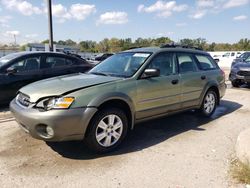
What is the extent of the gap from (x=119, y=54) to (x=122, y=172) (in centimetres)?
272

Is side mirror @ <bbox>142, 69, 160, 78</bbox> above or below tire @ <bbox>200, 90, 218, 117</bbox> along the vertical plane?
above

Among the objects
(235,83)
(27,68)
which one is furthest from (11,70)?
(235,83)

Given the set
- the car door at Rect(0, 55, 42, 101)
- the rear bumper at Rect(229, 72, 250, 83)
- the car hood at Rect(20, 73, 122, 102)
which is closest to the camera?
the car hood at Rect(20, 73, 122, 102)

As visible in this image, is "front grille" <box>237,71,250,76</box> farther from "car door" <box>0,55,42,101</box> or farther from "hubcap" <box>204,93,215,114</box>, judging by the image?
"car door" <box>0,55,42,101</box>

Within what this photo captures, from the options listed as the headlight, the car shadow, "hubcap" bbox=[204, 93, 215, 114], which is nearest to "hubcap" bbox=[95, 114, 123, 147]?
the car shadow

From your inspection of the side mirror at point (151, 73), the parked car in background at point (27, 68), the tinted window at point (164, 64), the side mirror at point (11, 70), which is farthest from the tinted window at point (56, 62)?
the side mirror at point (151, 73)

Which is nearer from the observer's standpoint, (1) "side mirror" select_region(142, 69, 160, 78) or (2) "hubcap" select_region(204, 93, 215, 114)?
(1) "side mirror" select_region(142, 69, 160, 78)

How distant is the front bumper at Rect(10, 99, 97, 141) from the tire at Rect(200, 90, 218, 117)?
3228mm

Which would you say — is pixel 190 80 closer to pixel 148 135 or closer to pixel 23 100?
pixel 148 135

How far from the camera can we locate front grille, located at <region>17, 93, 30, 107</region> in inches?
156

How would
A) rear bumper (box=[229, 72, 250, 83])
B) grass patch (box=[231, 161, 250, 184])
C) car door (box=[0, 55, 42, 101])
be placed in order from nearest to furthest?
grass patch (box=[231, 161, 250, 184]), car door (box=[0, 55, 42, 101]), rear bumper (box=[229, 72, 250, 83])

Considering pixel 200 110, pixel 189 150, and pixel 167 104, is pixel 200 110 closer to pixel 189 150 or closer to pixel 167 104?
pixel 167 104

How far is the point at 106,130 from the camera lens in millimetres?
4066

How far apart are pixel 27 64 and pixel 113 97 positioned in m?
4.05
